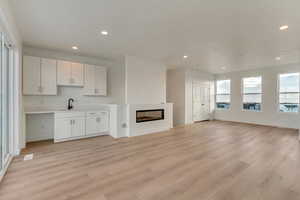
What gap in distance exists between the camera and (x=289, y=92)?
19.6 feet

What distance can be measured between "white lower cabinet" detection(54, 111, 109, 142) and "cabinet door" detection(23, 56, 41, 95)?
917 mm

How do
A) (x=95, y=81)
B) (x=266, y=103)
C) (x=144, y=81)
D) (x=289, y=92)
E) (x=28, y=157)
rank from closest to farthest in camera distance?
(x=28, y=157), (x=95, y=81), (x=144, y=81), (x=289, y=92), (x=266, y=103)

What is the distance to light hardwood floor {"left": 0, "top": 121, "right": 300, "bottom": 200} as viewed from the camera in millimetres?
1880

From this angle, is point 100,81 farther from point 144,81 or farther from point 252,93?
point 252,93

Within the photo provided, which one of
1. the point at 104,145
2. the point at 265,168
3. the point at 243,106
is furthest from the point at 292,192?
the point at 243,106

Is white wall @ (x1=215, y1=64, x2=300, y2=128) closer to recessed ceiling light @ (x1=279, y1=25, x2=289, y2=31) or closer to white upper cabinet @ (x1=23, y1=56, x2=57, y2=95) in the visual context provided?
recessed ceiling light @ (x1=279, y1=25, x2=289, y2=31)

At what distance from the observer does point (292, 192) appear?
191cm

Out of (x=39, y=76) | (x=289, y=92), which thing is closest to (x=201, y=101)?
(x=289, y=92)

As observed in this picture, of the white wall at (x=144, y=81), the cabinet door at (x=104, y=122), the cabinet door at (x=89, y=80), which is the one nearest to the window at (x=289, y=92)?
the white wall at (x=144, y=81)

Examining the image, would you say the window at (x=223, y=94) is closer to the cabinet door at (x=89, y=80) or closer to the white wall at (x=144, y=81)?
the white wall at (x=144, y=81)

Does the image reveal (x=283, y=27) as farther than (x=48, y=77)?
No

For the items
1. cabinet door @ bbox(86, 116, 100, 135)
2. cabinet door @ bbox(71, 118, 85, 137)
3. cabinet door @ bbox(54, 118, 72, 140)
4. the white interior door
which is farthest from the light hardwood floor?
the white interior door

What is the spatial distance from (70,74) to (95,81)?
0.78 metres

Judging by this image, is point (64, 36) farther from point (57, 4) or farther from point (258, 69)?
point (258, 69)
